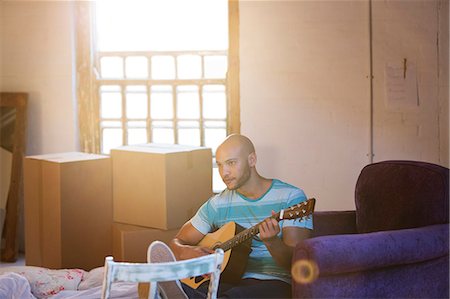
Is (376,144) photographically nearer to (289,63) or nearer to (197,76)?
(289,63)

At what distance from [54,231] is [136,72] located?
1526mm

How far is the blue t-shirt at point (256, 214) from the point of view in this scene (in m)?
3.16

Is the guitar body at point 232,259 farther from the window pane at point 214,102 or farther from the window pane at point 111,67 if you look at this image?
the window pane at point 111,67

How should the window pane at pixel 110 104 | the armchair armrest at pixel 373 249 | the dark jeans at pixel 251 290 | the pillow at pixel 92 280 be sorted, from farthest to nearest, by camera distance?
the window pane at pixel 110 104 < the pillow at pixel 92 280 < the dark jeans at pixel 251 290 < the armchair armrest at pixel 373 249

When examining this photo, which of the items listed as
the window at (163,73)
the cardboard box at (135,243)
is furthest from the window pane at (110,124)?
the cardboard box at (135,243)

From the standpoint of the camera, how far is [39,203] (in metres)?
4.39

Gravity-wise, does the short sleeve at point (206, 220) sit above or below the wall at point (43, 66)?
below

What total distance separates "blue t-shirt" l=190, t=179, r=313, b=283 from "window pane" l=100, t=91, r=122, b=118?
2184 mm

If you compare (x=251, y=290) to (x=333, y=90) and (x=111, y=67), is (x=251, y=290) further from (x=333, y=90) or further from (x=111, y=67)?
(x=111, y=67)

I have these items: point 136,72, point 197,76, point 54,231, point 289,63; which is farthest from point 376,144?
point 54,231

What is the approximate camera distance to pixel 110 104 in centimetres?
541

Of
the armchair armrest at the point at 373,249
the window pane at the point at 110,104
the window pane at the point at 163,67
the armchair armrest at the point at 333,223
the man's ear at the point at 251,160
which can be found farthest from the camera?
the window pane at the point at 110,104

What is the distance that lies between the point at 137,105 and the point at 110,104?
199 mm

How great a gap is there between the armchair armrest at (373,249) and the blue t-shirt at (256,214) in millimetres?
300
